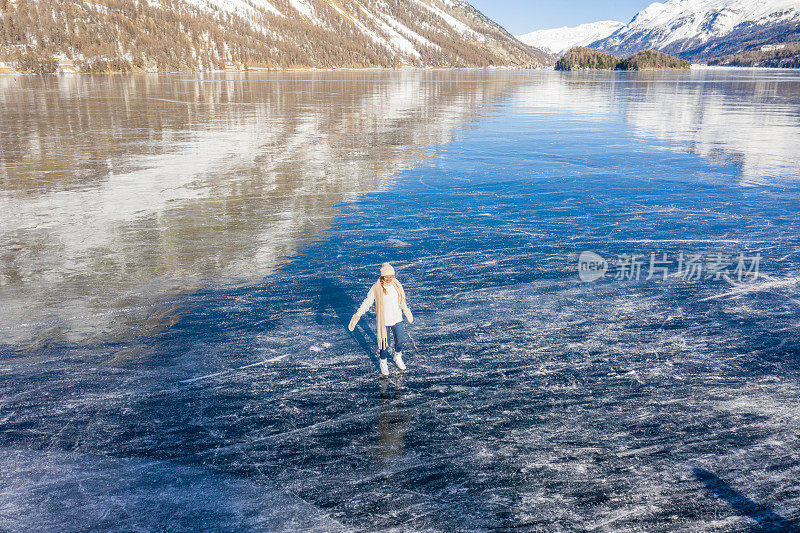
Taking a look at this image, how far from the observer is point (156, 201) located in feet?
40.5

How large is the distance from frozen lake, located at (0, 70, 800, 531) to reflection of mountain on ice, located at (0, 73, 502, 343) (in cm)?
→ 9

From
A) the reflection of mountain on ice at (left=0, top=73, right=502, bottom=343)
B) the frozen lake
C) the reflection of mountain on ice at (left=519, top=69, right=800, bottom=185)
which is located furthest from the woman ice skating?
the reflection of mountain on ice at (left=519, top=69, right=800, bottom=185)

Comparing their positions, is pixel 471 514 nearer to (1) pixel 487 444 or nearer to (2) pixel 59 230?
(1) pixel 487 444

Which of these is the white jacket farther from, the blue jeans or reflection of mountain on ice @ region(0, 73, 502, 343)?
reflection of mountain on ice @ region(0, 73, 502, 343)

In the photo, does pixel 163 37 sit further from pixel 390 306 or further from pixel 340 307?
pixel 390 306

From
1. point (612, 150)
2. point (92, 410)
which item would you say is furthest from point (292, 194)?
point (612, 150)

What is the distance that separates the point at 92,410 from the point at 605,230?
370 inches

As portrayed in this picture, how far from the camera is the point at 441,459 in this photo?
448 cm

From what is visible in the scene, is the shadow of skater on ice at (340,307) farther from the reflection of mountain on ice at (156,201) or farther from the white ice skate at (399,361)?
the reflection of mountain on ice at (156,201)

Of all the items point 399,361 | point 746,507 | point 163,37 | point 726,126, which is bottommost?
point 746,507

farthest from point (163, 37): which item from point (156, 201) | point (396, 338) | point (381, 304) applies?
point (396, 338)

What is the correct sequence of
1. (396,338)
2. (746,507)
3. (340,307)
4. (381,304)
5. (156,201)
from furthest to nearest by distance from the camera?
(156,201)
(340,307)
(396,338)
(381,304)
(746,507)

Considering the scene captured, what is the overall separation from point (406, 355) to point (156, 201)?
8.91 m

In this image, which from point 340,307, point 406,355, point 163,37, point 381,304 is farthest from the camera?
point 163,37
